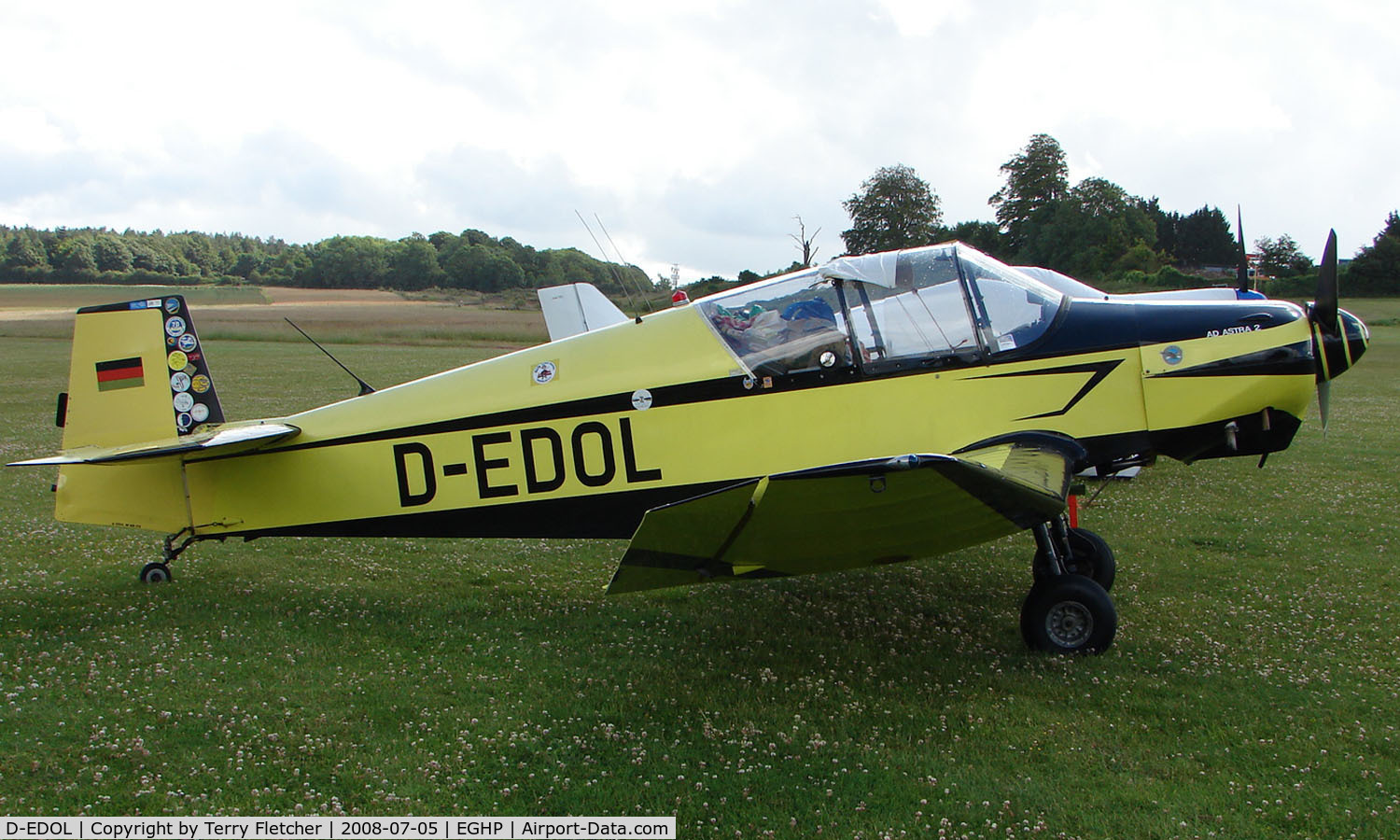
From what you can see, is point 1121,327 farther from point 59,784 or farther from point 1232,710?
point 59,784

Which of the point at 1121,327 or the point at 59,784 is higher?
the point at 1121,327

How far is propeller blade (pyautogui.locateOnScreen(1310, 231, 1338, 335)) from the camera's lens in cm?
508

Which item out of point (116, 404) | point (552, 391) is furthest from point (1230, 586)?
point (116, 404)

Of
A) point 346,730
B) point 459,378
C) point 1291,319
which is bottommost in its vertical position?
point 346,730

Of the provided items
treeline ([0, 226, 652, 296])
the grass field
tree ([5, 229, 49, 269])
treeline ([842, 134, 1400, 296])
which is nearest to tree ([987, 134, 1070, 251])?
treeline ([842, 134, 1400, 296])

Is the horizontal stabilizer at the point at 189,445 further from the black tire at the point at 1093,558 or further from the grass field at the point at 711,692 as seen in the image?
the black tire at the point at 1093,558

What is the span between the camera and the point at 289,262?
256ft

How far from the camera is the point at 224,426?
6.23 meters

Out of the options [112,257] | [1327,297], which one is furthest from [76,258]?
[1327,297]

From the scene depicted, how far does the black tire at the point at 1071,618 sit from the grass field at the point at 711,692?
0.49 feet

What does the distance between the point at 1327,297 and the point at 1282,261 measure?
4831cm

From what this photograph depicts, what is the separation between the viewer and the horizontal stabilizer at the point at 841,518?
3803mm

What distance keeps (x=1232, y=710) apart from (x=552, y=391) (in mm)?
4020

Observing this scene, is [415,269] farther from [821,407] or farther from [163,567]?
[821,407]
